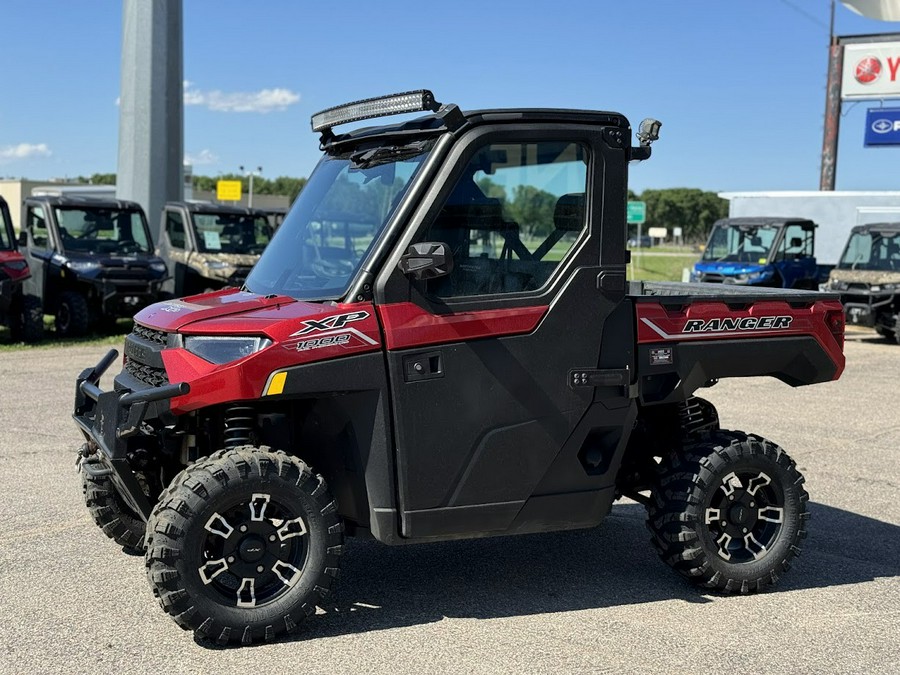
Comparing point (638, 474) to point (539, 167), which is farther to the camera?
point (638, 474)

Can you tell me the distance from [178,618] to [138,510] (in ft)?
2.08

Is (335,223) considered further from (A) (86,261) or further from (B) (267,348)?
(A) (86,261)

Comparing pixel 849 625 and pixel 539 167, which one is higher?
pixel 539 167

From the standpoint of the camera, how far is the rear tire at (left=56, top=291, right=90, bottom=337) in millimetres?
16891

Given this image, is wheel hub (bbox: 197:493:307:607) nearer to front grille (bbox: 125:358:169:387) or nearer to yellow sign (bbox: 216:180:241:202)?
front grille (bbox: 125:358:169:387)

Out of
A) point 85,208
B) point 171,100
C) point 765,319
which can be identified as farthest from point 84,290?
point 765,319

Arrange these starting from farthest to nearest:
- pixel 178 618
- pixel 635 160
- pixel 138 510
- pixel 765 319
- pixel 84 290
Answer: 1. pixel 84 290
2. pixel 765 319
3. pixel 635 160
4. pixel 138 510
5. pixel 178 618

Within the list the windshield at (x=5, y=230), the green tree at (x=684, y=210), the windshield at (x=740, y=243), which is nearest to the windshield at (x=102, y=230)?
the windshield at (x=5, y=230)

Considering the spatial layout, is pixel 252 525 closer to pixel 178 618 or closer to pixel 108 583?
pixel 178 618

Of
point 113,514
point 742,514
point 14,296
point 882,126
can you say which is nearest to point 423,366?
point 742,514

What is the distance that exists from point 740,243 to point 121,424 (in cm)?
2094

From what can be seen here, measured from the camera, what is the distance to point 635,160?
16.8 feet

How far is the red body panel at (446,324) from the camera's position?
4562mm

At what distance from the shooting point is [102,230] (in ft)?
58.6
